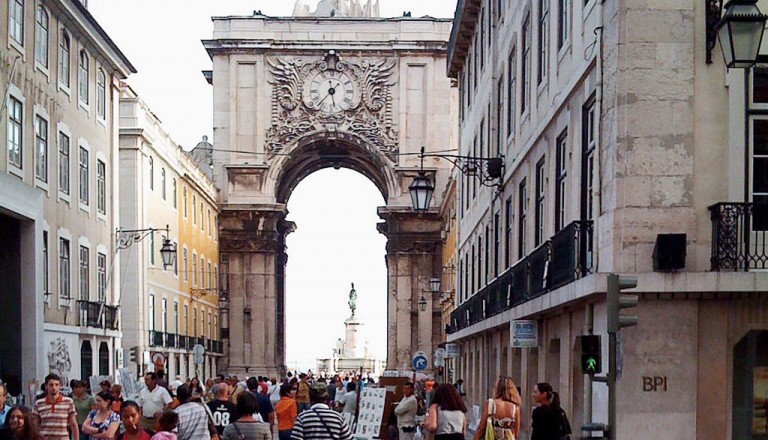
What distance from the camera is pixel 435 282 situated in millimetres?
53719

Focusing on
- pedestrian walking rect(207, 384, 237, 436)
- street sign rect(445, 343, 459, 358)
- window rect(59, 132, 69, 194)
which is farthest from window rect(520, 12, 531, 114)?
street sign rect(445, 343, 459, 358)

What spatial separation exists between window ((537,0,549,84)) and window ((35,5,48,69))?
12.4 metres

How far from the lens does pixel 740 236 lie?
13789 mm

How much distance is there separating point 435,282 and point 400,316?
15836 millimetres

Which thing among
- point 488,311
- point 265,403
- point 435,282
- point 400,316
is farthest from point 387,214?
point 265,403

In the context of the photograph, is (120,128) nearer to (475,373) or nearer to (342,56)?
(475,373)

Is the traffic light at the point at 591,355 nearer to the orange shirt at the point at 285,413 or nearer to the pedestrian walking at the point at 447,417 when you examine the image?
the pedestrian walking at the point at 447,417

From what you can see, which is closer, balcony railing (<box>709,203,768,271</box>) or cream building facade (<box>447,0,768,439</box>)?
balcony railing (<box>709,203,768,271</box>)

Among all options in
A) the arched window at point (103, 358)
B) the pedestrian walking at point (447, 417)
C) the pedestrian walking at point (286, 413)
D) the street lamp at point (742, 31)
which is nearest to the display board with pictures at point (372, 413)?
the pedestrian walking at point (286, 413)

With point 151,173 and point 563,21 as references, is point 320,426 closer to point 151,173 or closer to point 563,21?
point 563,21

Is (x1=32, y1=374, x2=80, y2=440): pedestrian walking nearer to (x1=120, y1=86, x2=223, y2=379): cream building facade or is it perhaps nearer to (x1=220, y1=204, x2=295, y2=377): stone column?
(x1=120, y1=86, x2=223, y2=379): cream building facade

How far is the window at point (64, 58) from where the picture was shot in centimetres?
3167

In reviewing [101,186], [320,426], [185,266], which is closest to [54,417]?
[320,426]

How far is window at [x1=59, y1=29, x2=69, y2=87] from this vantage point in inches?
1247
